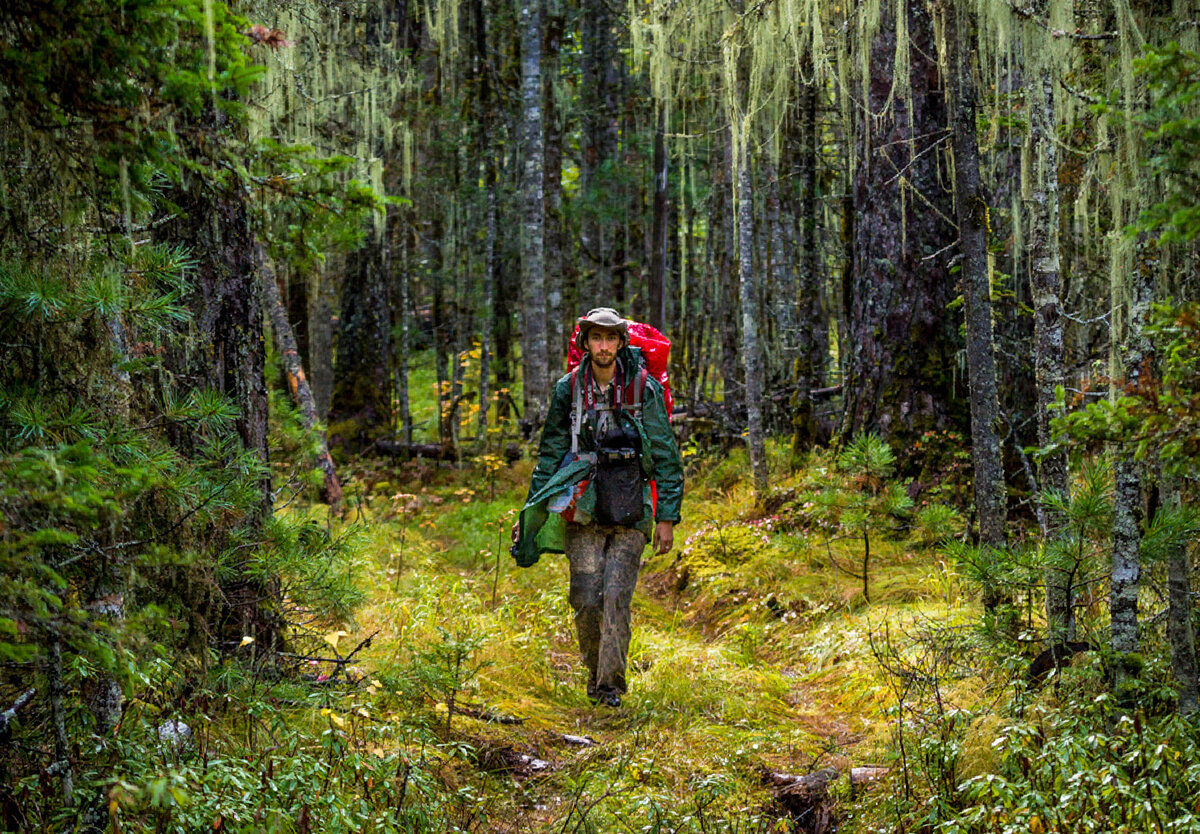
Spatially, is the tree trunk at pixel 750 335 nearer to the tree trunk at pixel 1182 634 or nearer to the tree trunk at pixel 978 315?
the tree trunk at pixel 978 315

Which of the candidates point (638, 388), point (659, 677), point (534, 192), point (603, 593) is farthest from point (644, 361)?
point (534, 192)

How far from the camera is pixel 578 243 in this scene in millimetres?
23438

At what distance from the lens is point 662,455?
5.89 m

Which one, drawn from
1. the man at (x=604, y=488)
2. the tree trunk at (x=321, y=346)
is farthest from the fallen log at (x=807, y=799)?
the tree trunk at (x=321, y=346)

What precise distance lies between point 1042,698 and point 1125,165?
2653mm

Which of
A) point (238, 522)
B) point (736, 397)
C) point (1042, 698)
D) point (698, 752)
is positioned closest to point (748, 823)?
point (698, 752)

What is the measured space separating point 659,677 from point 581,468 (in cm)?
137

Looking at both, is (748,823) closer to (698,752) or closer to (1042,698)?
(698,752)

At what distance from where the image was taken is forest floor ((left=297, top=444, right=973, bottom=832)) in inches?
166

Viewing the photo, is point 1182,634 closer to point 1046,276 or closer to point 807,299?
point 1046,276

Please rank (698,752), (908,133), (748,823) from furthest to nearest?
(908,133) → (698,752) → (748,823)

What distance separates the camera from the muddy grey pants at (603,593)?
571 cm

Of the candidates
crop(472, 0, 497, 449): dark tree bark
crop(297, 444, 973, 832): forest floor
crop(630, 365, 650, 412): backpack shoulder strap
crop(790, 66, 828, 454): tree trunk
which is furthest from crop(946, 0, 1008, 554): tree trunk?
crop(472, 0, 497, 449): dark tree bark

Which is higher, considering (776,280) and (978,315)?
(776,280)
